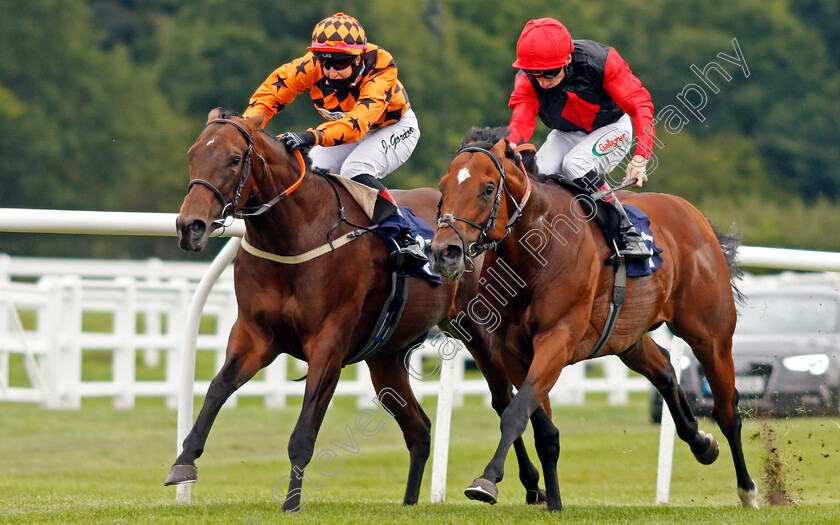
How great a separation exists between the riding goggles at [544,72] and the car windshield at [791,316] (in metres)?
6.61

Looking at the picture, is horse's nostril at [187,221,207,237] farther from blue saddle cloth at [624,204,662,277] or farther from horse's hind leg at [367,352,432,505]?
blue saddle cloth at [624,204,662,277]

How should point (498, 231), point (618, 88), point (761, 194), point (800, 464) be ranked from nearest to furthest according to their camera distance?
point (498, 231), point (618, 88), point (800, 464), point (761, 194)

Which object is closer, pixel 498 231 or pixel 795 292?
pixel 498 231

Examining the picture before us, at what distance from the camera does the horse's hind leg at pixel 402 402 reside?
6262 mm

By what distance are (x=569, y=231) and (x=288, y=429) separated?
20.8 feet

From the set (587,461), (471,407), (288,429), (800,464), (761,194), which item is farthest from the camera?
(761,194)

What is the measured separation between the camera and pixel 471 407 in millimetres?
13844

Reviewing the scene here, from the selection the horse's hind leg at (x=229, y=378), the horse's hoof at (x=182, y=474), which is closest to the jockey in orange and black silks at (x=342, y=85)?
the horse's hind leg at (x=229, y=378)

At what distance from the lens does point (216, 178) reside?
501 centimetres

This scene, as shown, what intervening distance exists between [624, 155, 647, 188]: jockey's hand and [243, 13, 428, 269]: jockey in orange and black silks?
1090 mm

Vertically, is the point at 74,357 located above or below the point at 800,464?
below

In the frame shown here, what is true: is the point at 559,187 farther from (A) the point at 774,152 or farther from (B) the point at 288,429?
(A) the point at 774,152

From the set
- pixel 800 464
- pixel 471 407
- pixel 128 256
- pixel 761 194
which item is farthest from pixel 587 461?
pixel 761 194

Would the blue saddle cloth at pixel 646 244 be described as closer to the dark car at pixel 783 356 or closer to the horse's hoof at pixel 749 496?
the horse's hoof at pixel 749 496
